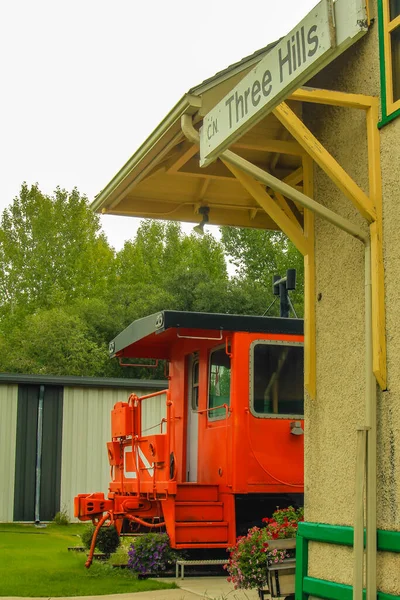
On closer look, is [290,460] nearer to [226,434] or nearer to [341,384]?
[226,434]

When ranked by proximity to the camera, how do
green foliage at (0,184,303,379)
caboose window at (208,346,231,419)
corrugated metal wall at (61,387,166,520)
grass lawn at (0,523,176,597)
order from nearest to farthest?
grass lawn at (0,523,176,597), caboose window at (208,346,231,419), corrugated metal wall at (61,387,166,520), green foliage at (0,184,303,379)

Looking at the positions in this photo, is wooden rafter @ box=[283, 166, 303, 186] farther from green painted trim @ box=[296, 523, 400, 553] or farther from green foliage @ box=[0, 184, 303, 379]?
green foliage @ box=[0, 184, 303, 379]

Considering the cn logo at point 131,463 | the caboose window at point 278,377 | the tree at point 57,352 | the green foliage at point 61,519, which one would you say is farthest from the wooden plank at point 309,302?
the tree at point 57,352

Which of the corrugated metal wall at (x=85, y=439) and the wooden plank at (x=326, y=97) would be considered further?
the corrugated metal wall at (x=85, y=439)

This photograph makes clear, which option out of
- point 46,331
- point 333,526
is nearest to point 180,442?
point 333,526

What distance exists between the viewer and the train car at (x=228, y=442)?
9.20 meters

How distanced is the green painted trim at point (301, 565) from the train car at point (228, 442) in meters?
3.21

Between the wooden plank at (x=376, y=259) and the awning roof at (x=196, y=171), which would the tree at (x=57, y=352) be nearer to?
the awning roof at (x=196, y=171)

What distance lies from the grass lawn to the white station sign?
5.21 m

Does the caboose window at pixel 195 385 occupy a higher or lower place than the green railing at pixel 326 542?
higher

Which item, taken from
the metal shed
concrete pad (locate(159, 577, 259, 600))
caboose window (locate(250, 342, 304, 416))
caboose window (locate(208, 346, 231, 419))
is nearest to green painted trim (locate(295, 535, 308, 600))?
concrete pad (locate(159, 577, 259, 600))

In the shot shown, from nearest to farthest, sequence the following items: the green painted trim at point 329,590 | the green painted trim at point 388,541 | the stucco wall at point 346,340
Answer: the green painted trim at point 388,541 < the stucco wall at point 346,340 < the green painted trim at point 329,590

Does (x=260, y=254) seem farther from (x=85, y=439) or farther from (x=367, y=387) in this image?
(x=367, y=387)

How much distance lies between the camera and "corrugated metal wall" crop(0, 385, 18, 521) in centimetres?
1736
